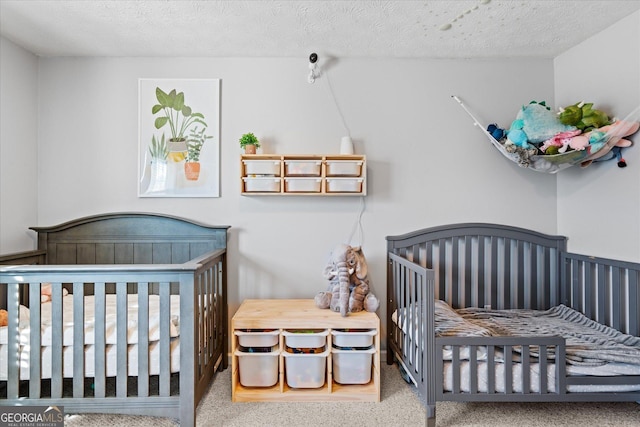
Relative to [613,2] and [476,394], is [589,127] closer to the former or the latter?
[613,2]

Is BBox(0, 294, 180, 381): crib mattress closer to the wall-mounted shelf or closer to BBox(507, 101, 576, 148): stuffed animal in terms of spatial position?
the wall-mounted shelf

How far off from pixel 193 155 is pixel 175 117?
0.31 m

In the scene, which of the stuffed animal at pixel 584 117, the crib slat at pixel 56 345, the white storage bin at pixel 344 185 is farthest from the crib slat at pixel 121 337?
the stuffed animal at pixel 584 117

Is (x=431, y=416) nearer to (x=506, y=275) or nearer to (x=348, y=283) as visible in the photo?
(x=348, y=283)

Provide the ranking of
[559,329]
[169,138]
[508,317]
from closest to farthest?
1. [559,329]
2. [508,317]
3. [169,138]

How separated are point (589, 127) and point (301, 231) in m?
1.98

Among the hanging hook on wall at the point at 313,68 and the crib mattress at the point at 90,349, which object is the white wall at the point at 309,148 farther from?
the crib mattress at the point at 90,349

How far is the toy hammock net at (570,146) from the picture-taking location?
2070 mm

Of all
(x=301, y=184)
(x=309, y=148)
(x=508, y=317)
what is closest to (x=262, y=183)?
(x=301, y=184)

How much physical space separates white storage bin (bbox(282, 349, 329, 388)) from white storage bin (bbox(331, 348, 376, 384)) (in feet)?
0.29

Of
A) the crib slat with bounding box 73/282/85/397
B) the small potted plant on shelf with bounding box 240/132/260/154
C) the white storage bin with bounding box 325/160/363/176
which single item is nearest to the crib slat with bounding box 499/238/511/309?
the white storage bin with bounding box 325/160/363/176

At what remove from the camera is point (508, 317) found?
2375 millimetres

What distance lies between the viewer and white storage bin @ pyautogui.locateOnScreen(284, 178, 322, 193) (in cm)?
246

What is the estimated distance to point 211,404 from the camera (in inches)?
80.8
